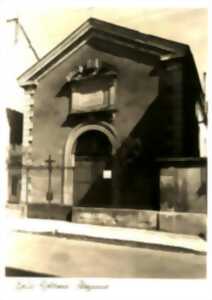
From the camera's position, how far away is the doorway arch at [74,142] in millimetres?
1545

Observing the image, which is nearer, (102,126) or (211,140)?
(211,140)

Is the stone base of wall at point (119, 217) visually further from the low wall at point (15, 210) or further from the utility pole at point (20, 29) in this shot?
the utility pole at point (20, 29)

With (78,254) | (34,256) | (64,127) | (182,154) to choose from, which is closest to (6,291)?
(34,256)

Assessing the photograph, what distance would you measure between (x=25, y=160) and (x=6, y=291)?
0.40m

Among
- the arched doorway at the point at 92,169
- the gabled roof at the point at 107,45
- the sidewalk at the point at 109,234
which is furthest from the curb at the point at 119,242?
the gabled roof at the point at 107,45

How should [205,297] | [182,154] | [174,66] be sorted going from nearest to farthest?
[205,297] < [182,154] < [174,66]

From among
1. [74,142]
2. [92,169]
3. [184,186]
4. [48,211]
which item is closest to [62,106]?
[74,142]

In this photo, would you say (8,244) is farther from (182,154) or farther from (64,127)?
(182,154)

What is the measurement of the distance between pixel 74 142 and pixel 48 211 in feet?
0.77

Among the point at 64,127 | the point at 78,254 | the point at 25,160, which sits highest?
the point at 64,127

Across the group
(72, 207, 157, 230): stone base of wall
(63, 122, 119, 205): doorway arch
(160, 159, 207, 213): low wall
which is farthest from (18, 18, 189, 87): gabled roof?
(72, 207, 157, 230): stone base of wall

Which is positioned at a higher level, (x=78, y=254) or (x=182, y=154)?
(x=182, y=154)

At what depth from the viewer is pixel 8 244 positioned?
141cm

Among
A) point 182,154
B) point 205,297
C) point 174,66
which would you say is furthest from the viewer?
point 174,66
